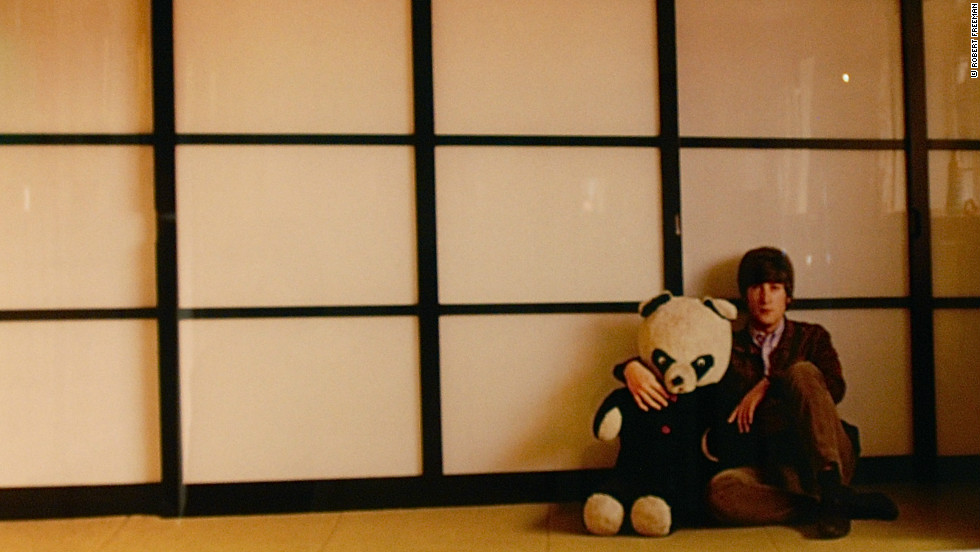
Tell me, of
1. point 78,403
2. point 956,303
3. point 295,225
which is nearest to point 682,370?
point 956,303

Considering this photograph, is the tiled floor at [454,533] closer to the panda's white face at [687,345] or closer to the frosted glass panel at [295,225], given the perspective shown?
the panda's white face at [687,345]

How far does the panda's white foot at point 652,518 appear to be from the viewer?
84.1 inches

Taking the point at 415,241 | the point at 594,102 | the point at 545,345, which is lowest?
the point at 545,345

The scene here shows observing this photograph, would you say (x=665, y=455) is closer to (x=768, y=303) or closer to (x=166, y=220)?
(x=768, y=303)

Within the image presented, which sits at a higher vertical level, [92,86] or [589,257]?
[92,86]

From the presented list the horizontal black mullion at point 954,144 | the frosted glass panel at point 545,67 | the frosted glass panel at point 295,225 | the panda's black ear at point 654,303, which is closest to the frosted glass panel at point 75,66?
the frosted glass panel at point 295,225

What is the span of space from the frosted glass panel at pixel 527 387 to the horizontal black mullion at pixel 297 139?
0.69 metres

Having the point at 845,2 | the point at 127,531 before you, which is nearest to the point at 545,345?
the point at 127,531

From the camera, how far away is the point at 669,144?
2.56 metres

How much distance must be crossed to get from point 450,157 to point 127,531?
170 centimetres

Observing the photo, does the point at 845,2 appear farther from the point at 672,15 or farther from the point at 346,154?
the point at 346,154

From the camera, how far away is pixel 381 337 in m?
2.49

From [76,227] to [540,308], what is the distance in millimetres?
1666

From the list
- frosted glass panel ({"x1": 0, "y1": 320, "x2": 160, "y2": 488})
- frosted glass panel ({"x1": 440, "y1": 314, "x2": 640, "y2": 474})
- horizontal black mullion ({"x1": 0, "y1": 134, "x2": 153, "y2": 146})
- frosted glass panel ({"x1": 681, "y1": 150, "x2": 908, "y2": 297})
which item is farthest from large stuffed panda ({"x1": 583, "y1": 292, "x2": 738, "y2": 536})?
horizontal black mullion ({"x1": 0, "y1": 134, "x2": 153, "y2": 146})
